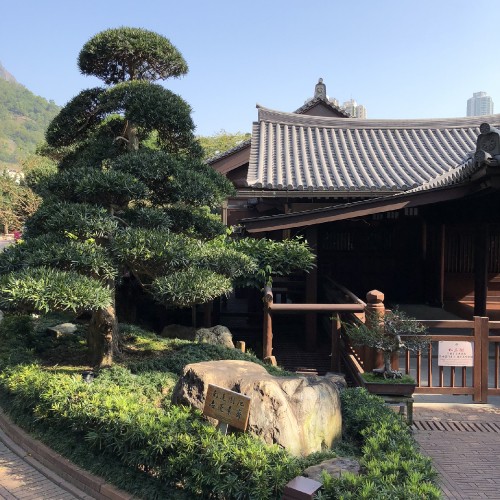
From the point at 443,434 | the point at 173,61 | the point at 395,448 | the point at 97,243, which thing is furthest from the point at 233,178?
the point at 395,448

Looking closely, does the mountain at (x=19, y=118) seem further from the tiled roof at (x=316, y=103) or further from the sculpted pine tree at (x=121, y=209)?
the sculpted pine tree at (x=121, y=209)

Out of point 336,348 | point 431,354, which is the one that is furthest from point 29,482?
point 431,354

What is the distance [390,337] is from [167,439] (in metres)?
3.17

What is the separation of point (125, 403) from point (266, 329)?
3532 mm

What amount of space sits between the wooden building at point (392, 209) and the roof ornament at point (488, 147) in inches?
0.6

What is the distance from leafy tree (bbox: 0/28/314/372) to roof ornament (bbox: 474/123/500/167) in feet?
12.4

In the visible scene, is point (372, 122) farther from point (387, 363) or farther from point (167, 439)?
point (167, 439)

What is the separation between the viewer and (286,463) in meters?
3.43

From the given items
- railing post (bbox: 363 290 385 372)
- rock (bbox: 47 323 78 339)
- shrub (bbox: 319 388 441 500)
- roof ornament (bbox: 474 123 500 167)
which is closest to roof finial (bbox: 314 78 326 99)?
roof ornament (bbox: 474 123 500 167)

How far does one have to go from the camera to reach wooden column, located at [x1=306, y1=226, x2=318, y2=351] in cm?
877

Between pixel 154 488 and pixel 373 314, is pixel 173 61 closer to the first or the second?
pixel 373 314

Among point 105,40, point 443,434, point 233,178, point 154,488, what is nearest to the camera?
point 154,488

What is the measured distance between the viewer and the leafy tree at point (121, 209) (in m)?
5.16

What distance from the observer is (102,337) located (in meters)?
6.13
